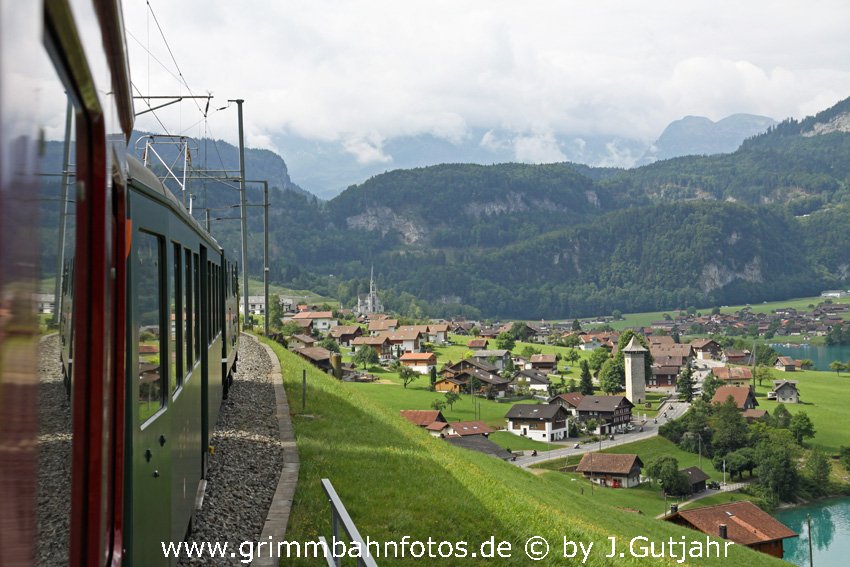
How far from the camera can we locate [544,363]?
350 feet

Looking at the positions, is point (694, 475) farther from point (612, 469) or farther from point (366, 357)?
point (366, 357)

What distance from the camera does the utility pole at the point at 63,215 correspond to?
1519mm

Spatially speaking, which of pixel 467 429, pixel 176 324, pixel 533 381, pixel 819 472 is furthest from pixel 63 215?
pixel 533 381

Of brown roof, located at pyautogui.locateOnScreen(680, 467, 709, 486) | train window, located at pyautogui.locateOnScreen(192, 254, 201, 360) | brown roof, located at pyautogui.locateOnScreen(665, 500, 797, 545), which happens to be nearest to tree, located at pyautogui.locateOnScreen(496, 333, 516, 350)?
brown roof, located at pyautogui.locateOnScreen(680, 467, 709, 486)

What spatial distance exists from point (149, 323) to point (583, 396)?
82689 mm

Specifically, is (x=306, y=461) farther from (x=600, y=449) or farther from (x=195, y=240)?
(x=600, y=449)

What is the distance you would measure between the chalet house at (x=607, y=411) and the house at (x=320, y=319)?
50324mm

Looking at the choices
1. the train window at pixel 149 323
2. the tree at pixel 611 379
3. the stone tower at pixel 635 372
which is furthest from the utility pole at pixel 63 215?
the tree at pixel 611 379

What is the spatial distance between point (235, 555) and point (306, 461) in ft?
11.8

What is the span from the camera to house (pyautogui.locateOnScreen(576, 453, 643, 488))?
54.1m

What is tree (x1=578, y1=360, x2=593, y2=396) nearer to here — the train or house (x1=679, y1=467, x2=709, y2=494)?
house (x1=679, y1=467, x2=709, y2=494)

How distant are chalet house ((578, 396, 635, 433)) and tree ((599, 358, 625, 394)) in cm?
1351

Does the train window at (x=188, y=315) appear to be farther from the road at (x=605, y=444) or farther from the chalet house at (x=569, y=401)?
the chalet house at (x=569, y=401)

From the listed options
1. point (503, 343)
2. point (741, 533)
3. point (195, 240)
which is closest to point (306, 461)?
point (195, 240)
